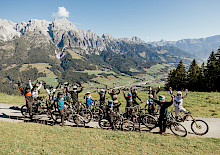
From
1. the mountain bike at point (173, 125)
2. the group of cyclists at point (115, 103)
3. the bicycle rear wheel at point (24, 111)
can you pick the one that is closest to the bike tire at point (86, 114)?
the group of cyclists at point (115, 103)

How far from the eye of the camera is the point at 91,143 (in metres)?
7.84

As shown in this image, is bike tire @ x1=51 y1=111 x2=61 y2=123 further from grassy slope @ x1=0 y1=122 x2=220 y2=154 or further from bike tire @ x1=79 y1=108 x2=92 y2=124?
grassy slope @ x1=0 y1=122 x2=220 y2=154

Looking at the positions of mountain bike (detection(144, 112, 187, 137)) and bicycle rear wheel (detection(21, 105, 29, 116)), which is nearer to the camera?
mountain bike (detection(144, 112, 187, 137))

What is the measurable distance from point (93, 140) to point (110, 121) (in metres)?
2.44

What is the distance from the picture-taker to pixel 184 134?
374 inches

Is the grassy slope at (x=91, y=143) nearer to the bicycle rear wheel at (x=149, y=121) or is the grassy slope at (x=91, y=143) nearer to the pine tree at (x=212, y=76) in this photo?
the bicycle rear wheel at (x=149, y=121)

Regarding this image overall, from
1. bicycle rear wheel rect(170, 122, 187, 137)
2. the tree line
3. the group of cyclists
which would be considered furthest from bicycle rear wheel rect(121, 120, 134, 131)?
the tree line

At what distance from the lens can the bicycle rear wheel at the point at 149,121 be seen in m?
10.3

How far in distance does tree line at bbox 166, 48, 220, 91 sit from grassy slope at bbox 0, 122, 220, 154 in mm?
40619

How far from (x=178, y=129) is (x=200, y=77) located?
43.1 meters

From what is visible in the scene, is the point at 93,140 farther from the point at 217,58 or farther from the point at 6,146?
the point at 217,58

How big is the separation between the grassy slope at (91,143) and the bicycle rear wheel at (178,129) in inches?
22.0

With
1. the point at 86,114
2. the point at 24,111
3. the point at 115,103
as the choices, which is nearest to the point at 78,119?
the point at 86,114

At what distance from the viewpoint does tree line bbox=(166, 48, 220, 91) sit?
134 feet
